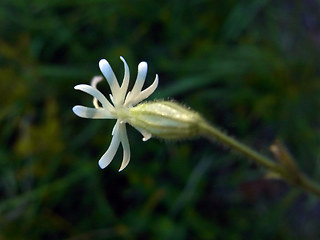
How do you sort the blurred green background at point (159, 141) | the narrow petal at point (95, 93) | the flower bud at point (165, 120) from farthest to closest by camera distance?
the blurred green background at point (159, 141)
the flower bud at point (165, 120)
the narrow petal at point (95, 93)

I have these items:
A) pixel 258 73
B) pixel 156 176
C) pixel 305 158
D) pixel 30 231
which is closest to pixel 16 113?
pixel 30 231

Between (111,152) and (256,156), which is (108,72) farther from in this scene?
(256,156)

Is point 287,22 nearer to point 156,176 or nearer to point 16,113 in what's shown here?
point 156,176

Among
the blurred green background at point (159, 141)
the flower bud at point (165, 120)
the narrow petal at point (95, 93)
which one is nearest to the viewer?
the narrow petal at point (95, 93)

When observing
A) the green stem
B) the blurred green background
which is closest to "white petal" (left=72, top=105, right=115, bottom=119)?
the green stem

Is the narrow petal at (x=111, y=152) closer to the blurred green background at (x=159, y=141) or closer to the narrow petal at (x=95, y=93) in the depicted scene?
the narrow petal at (x=95, y=93)

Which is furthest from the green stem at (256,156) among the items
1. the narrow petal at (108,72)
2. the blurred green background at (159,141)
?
the blurred green background at (159,141)

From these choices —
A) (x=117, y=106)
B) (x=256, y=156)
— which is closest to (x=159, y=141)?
(x=256, y=156)
